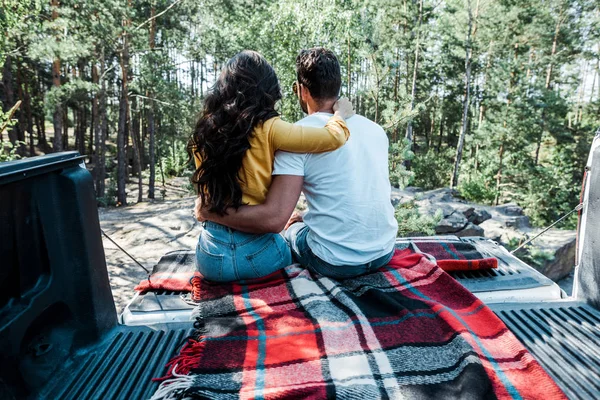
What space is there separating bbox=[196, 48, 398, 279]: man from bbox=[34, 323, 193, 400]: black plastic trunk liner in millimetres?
583

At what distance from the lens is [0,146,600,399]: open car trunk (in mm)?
1350

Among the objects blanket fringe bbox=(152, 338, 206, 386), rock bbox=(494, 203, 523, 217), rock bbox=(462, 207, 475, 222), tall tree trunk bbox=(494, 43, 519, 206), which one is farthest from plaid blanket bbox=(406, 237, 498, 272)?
tall tree trunk bbox=(494, 43, 519, 206)

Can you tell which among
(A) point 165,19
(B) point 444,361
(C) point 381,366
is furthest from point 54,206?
(A) point 165,19

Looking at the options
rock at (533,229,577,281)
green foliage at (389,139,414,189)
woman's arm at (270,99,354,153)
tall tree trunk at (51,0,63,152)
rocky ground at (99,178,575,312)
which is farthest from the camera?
tall tree trunk at (51,0,63,152)

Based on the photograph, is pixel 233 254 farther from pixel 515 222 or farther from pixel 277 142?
pixel 515 222

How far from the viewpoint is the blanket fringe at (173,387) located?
1.30 m

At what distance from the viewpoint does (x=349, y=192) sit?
6.35ft

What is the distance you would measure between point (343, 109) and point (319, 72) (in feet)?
0.70

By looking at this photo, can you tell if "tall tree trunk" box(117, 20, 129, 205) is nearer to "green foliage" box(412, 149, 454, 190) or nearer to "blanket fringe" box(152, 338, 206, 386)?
"blanket fringe" box(152, 338, 206, 386)

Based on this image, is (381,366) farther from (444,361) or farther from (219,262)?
(219,262)

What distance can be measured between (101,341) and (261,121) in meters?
1.19

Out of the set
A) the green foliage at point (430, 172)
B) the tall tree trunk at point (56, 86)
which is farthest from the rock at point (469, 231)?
the green foliage at point (430, 172)

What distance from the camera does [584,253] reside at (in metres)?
2.12

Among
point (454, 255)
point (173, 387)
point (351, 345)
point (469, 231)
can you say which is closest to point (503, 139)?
point (469, 231)
